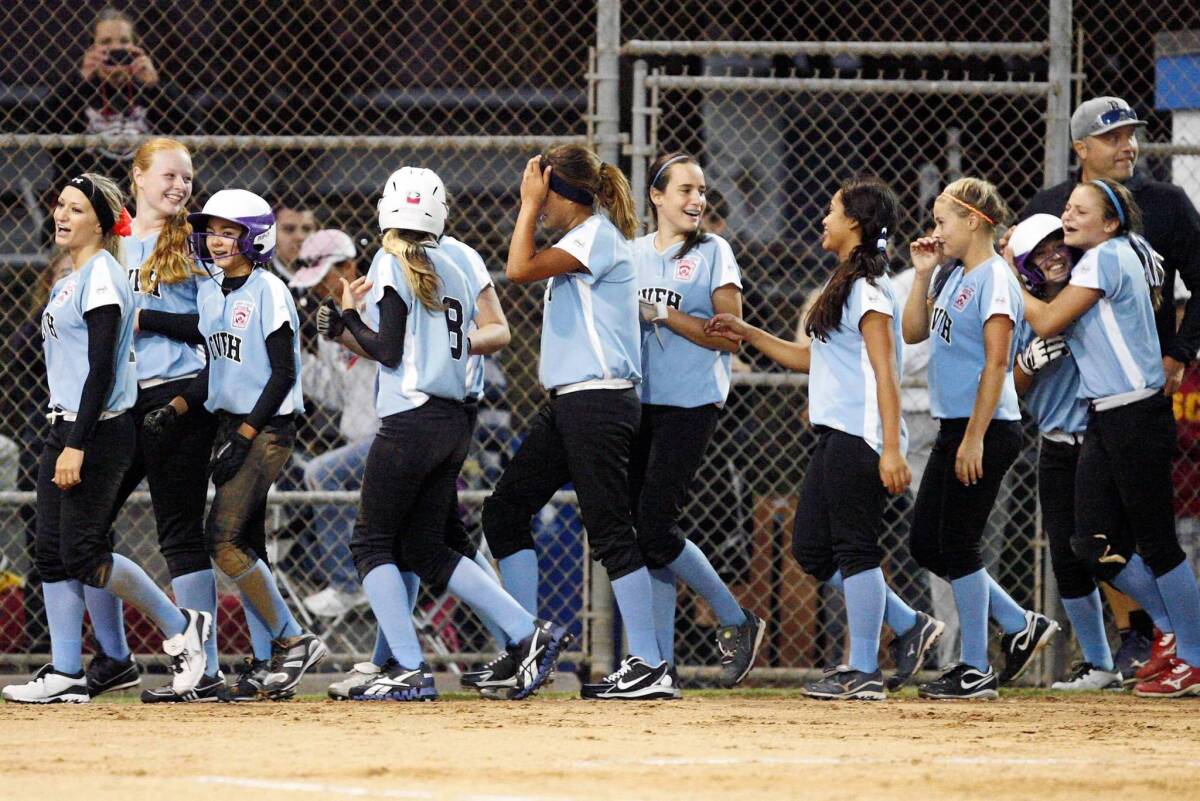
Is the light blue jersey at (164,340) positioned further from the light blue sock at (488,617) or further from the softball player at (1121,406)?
the softball player at (1121,406)

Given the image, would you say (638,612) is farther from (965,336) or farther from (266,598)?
(965,336)

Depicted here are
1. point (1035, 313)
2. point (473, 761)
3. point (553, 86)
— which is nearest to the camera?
point (473, 761)

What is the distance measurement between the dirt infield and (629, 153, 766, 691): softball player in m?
0.52

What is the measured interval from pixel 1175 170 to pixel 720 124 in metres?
2.12

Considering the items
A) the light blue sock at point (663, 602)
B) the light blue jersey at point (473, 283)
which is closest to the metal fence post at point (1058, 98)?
the light blue sock at point (663, 602)

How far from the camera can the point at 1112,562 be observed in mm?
6723

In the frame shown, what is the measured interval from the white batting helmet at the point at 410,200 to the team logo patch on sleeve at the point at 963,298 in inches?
76.1

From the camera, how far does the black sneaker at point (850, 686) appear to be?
6.25 meters

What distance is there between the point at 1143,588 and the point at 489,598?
263 cm

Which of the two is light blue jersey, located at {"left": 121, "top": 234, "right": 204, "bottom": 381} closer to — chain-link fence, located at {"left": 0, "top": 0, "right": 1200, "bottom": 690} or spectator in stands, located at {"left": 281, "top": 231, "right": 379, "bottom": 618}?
chain-link fence, located at {"left": 0, "top": 0, "right": 1200, "bottom": 690}

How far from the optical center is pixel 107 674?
634 centimetres

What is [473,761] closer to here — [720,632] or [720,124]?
[720,632]

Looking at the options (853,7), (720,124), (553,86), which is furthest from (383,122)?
(853,7)

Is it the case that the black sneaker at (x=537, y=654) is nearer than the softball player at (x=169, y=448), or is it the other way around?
the black sneaker at (x=537, y=654)
